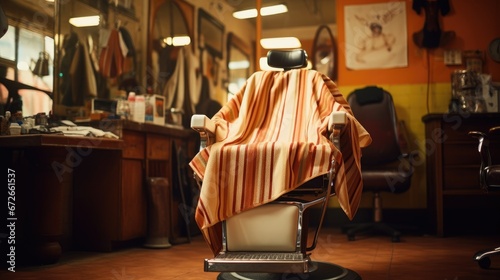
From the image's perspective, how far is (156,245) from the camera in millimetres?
3695

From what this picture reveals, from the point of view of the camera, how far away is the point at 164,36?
491 centimetres

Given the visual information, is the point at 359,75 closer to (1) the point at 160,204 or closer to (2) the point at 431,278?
(1) the point at 160,204

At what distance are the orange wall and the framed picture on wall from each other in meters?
1.80

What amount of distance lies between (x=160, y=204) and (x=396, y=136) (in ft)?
6.51

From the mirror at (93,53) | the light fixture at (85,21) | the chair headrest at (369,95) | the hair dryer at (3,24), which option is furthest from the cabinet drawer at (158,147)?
the chair headrest at (369,95)

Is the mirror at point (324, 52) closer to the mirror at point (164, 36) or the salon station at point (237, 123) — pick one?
the salon station at point (237, 123)

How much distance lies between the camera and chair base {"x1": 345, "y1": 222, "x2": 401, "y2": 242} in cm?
392

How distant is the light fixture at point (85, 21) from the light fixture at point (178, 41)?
97cm

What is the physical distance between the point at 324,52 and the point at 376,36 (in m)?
0.53

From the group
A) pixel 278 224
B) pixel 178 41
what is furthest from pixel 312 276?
pixel 178 41

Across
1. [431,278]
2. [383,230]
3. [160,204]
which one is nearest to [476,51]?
[383,230]

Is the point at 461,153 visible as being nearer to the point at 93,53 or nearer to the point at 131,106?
the point at 131,106

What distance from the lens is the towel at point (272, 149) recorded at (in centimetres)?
229

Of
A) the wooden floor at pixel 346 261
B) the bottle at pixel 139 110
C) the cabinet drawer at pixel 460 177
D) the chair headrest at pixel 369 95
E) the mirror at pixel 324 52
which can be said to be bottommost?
the wooden floor at pixel 346 261
